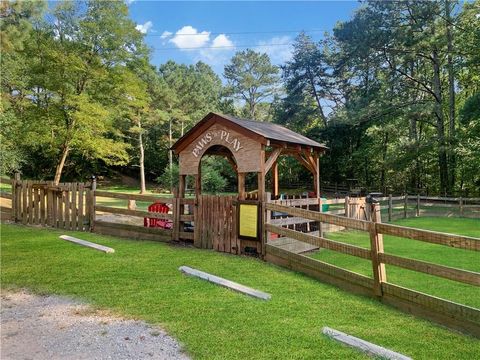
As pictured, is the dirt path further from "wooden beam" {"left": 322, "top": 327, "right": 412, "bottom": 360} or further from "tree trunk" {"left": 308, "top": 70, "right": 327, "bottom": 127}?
"tree trunk" {"left": 308, "top": 70, "right": 327, "bottom": 127}

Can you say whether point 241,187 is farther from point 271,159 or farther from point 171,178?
point 171,178

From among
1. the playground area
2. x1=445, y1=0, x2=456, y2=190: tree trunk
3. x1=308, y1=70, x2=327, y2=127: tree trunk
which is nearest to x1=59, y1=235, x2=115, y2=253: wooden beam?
the playground area

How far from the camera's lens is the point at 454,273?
3.49 meters

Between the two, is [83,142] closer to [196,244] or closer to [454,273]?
[196,244]

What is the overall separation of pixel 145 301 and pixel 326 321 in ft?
6.75

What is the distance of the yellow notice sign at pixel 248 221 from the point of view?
6961 millimetres

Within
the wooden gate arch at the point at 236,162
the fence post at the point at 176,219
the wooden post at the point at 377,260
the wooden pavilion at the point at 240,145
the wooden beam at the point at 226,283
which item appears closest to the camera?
the wooden post at the point at 377,260

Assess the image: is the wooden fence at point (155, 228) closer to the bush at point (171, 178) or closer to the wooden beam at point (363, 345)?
the wooden beam at point (363, 345)

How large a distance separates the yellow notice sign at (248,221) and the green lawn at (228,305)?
Result: 1.60 feet

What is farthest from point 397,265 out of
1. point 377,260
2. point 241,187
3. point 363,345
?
point 241,187

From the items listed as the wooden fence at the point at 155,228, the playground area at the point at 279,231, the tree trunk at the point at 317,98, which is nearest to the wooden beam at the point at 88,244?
the playground area at the point at 279,231

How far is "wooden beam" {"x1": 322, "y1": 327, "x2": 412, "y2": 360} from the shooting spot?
2.93 meters

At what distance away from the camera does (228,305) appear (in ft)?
13.7

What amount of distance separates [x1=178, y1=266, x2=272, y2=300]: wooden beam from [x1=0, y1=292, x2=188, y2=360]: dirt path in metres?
1.36
